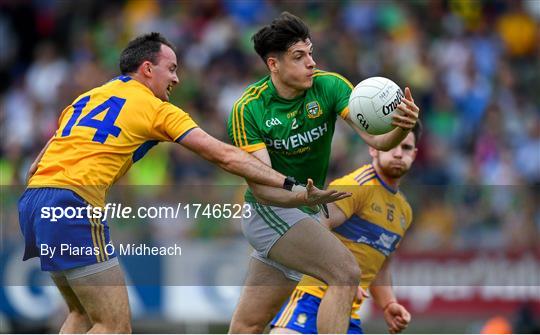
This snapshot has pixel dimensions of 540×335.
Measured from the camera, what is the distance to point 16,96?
57.7 feet

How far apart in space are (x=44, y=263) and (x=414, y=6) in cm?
1144

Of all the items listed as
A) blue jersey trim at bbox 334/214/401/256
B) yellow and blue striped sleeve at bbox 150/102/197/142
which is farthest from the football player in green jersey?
blue jersey trim at bbox 334/214/401/256

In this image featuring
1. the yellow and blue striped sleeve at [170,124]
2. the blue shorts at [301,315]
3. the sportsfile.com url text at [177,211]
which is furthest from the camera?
the sportsfile.com url text at [177,211]

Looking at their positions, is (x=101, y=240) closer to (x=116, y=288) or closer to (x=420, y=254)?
(x=116, y=288)

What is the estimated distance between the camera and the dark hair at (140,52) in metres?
8.13

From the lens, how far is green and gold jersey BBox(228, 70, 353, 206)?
817 centimetres

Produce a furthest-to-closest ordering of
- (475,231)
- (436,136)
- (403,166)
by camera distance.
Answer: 1. (436,136)
2. (475,231)
3. (403,166)

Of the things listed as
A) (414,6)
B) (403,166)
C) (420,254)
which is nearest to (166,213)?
(420,254)

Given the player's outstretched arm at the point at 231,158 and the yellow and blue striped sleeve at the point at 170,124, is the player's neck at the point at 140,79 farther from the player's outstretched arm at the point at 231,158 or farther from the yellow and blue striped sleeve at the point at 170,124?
the player's outstretched arm at the point at 231,158

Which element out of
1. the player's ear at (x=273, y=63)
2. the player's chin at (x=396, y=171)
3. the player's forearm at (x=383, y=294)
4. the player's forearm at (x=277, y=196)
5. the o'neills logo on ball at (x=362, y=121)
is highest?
the player's ear at (x=273, y=63)

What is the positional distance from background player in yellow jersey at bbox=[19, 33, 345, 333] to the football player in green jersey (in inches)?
14.3

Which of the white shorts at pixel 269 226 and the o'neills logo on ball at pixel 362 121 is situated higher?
the o'neills logo on ball at pixel 362 121

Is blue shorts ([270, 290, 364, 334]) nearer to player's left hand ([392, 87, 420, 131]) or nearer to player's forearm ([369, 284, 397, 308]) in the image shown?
player's forearm ([369, 284, 397, 308])

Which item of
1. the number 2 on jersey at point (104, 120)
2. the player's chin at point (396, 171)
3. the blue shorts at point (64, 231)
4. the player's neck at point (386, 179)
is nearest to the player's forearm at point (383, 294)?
the player's neck at point (386, 179)
